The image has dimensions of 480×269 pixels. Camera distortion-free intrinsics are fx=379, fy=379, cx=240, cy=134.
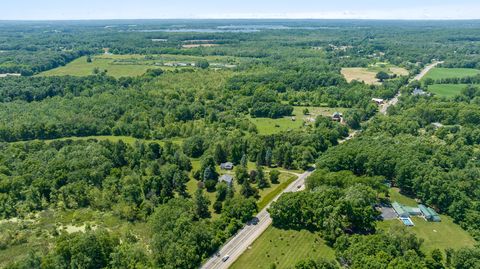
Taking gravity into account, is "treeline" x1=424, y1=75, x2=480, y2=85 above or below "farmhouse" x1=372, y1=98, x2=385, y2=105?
above

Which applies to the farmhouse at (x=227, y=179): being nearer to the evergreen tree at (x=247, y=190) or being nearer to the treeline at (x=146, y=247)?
the evergreen tree at (x=247, y=190)

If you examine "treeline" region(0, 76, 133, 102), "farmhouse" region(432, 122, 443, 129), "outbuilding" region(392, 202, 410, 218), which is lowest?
"outbuilding" region(392, 202, 410, 218)

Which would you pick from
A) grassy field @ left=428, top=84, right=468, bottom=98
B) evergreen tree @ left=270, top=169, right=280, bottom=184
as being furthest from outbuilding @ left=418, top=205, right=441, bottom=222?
grassy field @ left=428, top=84, right=468, bottom=98

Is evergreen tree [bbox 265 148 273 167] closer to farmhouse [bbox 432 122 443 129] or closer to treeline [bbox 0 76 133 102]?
farmhouse [bbox 432 122 443 129]

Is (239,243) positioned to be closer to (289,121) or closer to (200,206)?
(200,206)

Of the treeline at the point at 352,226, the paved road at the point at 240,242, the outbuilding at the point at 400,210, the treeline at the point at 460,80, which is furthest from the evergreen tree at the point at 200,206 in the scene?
the treeline at the point at 460,80

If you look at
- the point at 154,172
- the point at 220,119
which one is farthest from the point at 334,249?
the point at 220,119
